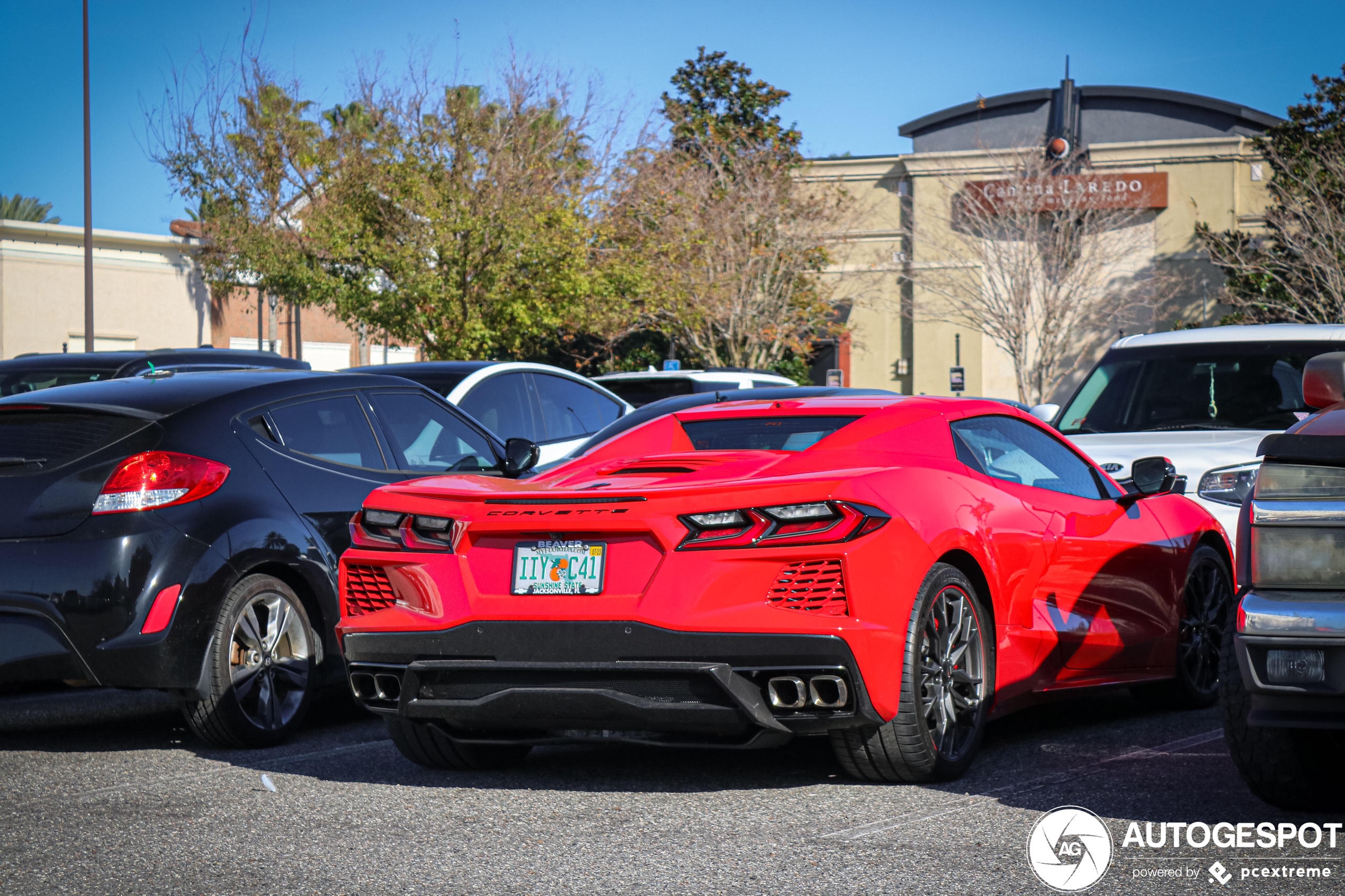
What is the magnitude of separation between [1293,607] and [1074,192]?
4267cm

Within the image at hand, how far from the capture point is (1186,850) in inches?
178

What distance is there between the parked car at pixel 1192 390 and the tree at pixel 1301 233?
28.4m

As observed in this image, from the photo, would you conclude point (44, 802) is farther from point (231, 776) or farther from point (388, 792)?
point (388, 792)

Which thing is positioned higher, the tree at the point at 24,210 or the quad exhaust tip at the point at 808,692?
the tree at the point at 24,210

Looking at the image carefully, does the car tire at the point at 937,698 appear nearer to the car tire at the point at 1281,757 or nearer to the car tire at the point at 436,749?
the car tire at the point at 1281,757

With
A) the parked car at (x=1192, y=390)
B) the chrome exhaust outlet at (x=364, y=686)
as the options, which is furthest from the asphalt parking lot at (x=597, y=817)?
the parked car at (x=1192, y=390)

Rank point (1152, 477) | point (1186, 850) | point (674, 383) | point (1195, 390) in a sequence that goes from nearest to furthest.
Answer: point (1186, 850) < point (1152, 477) < point (1195, 390) < point (674, 383)

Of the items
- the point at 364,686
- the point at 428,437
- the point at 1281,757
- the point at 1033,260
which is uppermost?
the point at 1033,260

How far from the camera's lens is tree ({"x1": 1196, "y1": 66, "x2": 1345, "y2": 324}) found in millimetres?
37188

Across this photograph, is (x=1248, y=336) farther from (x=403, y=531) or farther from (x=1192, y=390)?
(x=403, y=531)

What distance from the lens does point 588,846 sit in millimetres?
4656

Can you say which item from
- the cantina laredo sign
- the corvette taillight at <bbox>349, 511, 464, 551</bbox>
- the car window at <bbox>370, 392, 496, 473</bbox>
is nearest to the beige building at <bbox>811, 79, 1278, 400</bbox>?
the cantina laredo sign

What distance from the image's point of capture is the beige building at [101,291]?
43.8 m

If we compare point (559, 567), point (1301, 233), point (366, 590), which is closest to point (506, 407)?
point (366, 590)
